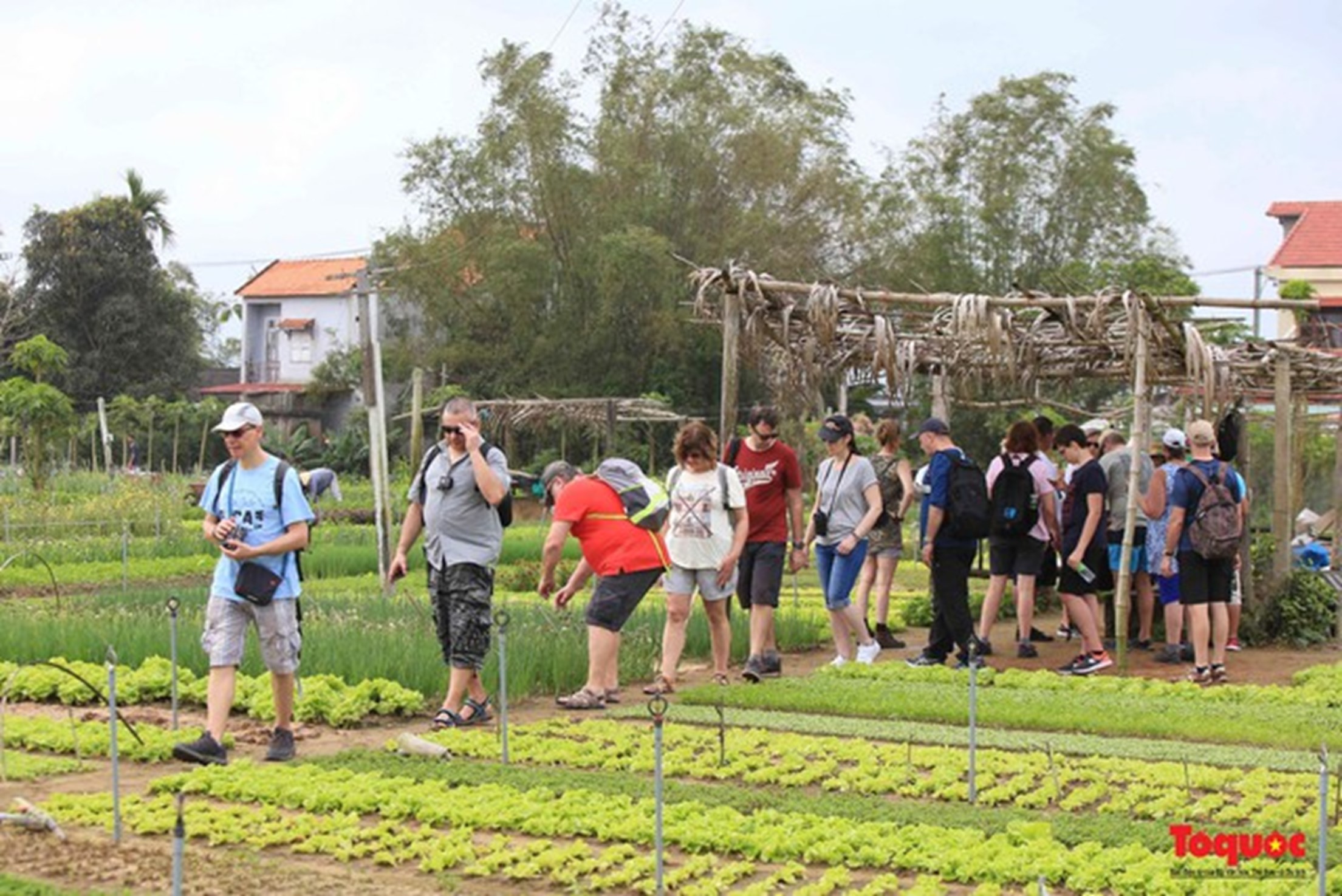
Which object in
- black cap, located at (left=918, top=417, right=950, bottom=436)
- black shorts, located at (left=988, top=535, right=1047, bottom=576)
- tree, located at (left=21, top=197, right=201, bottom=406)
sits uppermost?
tree, located at (left=21, top=197, right=201, bottom=406)

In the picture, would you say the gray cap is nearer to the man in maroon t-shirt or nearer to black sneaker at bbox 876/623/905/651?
the man in maroon t-shirt

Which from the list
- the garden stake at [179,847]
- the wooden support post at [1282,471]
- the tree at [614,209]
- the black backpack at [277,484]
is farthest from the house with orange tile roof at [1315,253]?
the garden stake at [179,847]

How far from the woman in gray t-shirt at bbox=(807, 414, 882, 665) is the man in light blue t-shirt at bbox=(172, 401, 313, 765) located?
4.48 metres

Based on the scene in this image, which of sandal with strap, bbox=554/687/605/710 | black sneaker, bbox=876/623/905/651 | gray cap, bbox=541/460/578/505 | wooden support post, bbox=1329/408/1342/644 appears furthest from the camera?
wooden support post, bbox=1329/408/1342/644

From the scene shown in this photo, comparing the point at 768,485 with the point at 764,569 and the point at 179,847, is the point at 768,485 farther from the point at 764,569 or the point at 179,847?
the point at 179,847

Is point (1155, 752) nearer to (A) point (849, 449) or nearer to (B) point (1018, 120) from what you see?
(A) point (849, 449)

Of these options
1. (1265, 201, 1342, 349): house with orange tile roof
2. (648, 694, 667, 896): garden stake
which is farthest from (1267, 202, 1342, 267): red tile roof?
(648, 694, 667, 896): garden stake

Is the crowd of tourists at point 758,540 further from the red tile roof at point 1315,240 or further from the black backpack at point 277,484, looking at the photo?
the red tile roof at point 1315,240

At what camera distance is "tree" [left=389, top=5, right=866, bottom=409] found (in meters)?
44.8

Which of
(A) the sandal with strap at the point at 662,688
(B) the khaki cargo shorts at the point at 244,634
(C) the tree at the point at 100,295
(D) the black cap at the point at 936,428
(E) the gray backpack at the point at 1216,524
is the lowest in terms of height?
(A) the sandal with strap at the point at 662,688

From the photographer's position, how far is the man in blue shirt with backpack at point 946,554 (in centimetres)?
1317

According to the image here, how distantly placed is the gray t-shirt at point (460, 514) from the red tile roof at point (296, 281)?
171 ft

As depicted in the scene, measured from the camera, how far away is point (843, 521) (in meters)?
13.0

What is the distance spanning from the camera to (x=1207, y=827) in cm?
783
